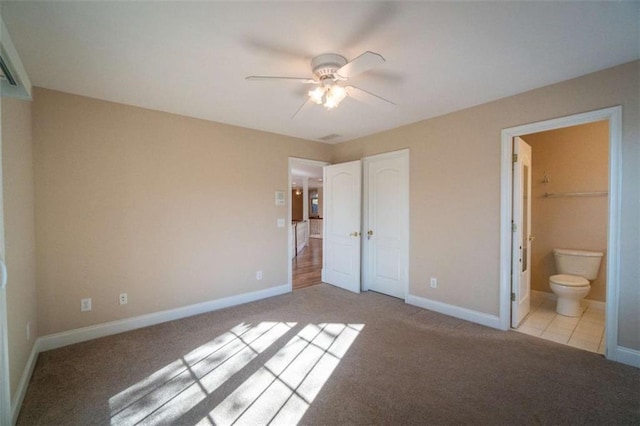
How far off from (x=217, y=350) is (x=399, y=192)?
309 cm

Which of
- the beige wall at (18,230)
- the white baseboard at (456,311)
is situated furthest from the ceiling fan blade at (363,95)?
the white baseboard at (456,311)

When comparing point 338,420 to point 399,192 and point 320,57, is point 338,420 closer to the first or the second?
point 320,57

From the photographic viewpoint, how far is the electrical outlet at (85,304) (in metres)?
2.77

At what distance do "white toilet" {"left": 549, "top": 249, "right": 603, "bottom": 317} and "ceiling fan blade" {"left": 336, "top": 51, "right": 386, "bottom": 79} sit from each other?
3556 mm

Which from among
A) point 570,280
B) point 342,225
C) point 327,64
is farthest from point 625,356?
point 327,64

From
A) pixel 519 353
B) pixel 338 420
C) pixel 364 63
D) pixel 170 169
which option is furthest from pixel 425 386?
pixel 170 169

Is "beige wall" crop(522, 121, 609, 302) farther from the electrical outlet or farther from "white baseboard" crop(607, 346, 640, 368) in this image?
the electrical outlet

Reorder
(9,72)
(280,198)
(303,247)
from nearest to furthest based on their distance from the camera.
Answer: (9,72)
(280,198)
(303,247)

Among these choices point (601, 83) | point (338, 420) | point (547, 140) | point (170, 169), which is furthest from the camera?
point (547, 140)

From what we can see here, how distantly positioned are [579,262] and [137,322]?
556cm

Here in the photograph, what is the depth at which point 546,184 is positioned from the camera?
398 centimetres

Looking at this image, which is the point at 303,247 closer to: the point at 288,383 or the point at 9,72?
the point at 288,383

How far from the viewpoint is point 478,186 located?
317cm

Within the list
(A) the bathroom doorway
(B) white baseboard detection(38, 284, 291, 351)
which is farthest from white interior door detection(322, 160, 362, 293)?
(A) the bathroom doorway
